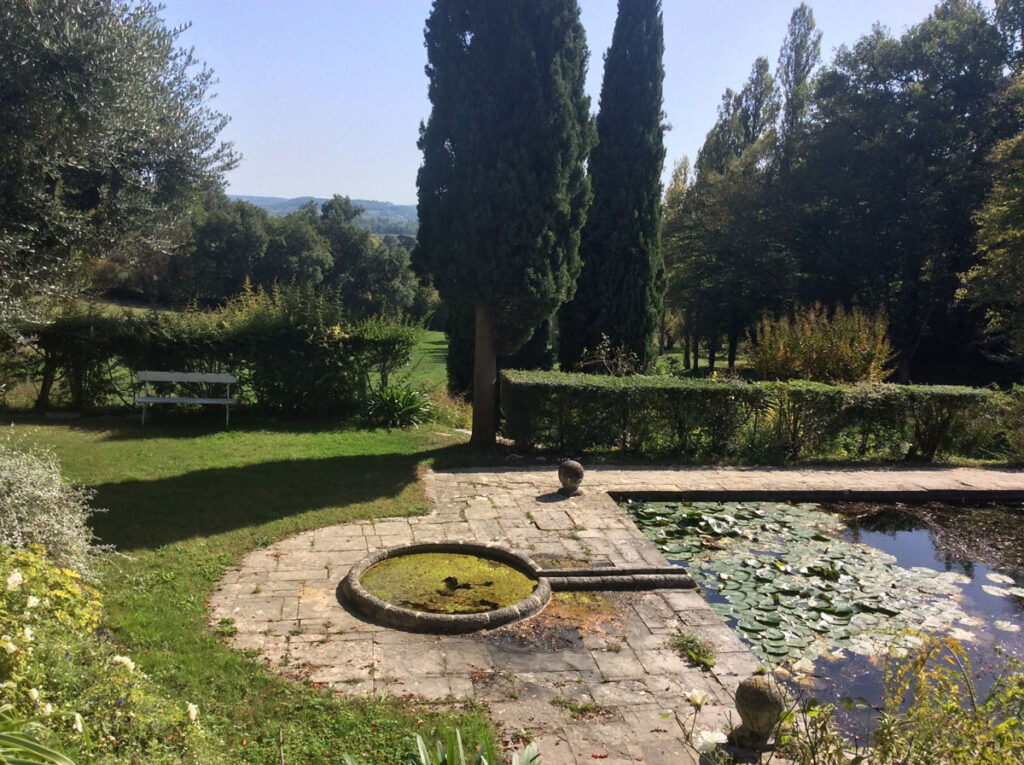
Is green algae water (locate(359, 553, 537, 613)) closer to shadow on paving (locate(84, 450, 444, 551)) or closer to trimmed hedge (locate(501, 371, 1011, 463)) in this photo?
shadow on paving (locate(84, 450, 444, 551))

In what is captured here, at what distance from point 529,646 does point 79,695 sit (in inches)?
97.2

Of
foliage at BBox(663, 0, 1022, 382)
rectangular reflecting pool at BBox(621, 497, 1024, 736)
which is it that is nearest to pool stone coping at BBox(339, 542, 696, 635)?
rectangular reflecting pool at BBox(621, 497, 1024, 736)

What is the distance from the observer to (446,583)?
502 cm

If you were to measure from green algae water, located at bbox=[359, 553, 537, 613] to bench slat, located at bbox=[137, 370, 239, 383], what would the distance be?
6.03 meters

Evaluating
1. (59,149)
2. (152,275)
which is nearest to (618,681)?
(59,149)

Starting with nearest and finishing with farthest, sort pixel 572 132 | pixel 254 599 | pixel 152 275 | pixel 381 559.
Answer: pixel 254 599
pixel 381 559
pixel 572 132
pixel 152 275

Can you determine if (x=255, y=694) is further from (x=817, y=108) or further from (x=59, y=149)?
(x=817, y=108)

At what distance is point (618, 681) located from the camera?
3.80 meters

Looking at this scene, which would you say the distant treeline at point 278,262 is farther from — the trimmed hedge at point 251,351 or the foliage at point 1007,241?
the foliage at point 1007,241

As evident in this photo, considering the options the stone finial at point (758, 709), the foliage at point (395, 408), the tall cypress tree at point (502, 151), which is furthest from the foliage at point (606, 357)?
the stone finial at point (758, 709)

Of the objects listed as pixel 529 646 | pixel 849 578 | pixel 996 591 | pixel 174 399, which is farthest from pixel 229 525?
pixel 996 591

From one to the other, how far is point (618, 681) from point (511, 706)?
2.21 feet

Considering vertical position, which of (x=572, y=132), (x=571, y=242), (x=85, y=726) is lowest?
(x=85, y=726)

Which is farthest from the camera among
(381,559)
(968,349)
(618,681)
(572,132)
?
(968,349)
